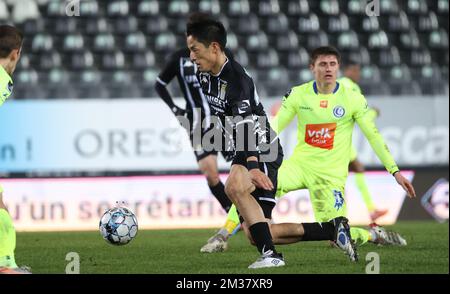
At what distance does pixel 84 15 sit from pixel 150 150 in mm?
3702

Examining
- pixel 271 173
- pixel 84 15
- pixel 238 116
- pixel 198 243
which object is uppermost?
pixel 84 15

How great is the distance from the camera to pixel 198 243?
8906 millimetres

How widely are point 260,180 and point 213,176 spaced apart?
3748 mm

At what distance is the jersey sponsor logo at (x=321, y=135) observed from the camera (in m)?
7.63

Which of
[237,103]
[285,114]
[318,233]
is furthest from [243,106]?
[285,114]

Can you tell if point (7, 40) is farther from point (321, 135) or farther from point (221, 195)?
point (221, 195)

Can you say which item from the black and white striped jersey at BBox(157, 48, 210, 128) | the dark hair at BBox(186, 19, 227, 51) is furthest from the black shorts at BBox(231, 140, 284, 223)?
the black and white striped jersey at BBox(157, 48, 210, 128)

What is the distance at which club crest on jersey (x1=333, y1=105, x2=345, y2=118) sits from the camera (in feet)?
24.8

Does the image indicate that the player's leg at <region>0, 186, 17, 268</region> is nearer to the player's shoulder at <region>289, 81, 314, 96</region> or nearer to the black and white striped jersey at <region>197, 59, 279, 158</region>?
the black and white striped jersey at <region>197, 59, 279, 158</region>

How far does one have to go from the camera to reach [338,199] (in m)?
7.55

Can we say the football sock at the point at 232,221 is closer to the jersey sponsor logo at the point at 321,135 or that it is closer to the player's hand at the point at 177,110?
the jersey sponsor logo at the point at 321,135

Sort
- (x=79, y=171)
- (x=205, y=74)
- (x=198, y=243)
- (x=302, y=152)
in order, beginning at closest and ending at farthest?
(x=205, y=74) < (x=302, y=152) < (x=198, y=243) < (x=79, y=171)
